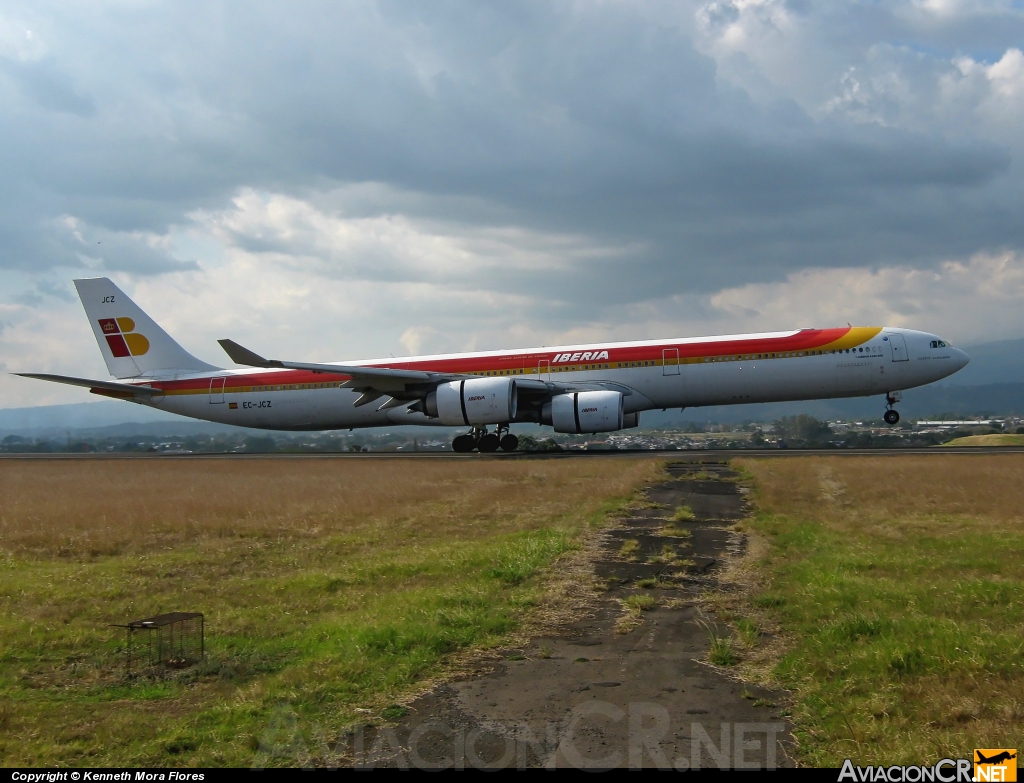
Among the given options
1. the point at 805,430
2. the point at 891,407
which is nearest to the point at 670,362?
the point at 891,407

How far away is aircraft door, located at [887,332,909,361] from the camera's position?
30.8m

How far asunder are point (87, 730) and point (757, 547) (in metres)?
8.77

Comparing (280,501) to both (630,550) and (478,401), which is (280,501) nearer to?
(630,550)

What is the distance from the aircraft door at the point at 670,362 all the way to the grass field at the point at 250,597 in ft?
43.0

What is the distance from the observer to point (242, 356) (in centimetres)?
3031

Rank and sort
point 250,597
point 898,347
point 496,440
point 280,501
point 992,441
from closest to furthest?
point 250,597, point 280,501, point 898,347, point 496,440, point 992,441

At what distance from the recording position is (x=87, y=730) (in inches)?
201

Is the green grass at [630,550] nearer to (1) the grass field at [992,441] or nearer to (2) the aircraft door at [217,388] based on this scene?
(2) the aircraft door at [217,388]

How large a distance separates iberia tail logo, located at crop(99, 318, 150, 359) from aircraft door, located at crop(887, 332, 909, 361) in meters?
31.5

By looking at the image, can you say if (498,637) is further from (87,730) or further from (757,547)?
(757,547)

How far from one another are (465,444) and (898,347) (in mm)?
17080

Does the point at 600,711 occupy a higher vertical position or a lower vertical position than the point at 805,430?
lower

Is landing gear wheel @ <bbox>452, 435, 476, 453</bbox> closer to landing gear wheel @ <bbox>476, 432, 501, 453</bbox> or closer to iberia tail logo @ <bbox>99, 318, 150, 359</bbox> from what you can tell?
landing gear wheel @ <bbox>476, 432, 501, 453</bbox>

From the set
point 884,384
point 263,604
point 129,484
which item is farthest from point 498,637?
point 884,384
